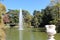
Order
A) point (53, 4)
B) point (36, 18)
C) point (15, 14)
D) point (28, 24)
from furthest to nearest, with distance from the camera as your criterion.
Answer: point (15, 14)
point (28, 24)
point (36, 18)
point (53, 4)

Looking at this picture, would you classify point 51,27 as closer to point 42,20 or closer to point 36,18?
point 42,20

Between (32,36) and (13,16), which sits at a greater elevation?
(13,16)

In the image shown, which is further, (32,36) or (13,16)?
(13,16)

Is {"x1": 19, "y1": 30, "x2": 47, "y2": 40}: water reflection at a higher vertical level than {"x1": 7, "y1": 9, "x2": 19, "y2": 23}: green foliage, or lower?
lower

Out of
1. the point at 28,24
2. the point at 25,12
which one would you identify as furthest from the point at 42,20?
the point at 25,12

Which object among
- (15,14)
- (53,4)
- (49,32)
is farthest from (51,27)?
(15,14)

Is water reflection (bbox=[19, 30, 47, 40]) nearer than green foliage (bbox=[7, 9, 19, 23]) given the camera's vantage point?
Yes

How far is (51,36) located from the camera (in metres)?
7.16

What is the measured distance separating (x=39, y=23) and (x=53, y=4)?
1953cm

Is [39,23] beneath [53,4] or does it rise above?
beneath

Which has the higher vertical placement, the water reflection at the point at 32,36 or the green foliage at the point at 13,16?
the green foliage at the point at 13,16

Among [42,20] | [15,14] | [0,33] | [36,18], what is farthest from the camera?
[15,14]

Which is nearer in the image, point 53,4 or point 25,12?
point 53,4

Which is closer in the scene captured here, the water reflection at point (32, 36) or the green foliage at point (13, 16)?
the water reflection at point (32, 36)
